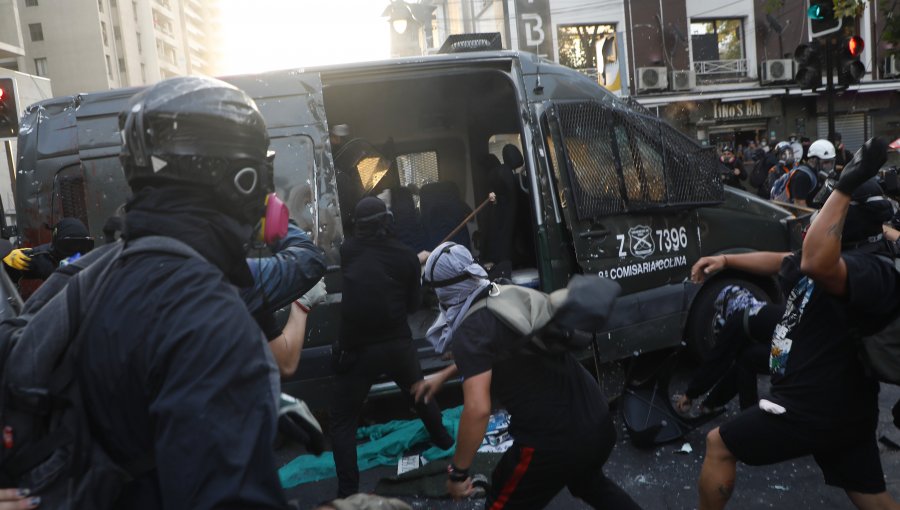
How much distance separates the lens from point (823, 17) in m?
7.66

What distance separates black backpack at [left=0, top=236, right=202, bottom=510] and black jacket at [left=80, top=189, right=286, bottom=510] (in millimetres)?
29

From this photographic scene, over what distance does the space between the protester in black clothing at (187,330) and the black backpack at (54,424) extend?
0.09 feet

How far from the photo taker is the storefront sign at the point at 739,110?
23125 millimetres

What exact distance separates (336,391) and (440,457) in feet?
2.99

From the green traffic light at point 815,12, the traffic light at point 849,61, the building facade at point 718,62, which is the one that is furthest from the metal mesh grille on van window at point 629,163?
the building facade at point 718,62

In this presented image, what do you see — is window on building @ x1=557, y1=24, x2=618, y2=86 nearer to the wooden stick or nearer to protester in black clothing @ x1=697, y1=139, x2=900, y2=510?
the wooden stick

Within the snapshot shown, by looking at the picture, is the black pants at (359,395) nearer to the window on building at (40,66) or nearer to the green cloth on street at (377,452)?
the green cloth on street at (377,452)

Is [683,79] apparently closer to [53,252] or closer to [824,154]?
[824,154]

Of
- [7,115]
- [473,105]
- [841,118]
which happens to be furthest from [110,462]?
[841,118]

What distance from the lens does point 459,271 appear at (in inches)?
125

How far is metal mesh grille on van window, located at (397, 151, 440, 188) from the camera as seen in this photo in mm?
8500

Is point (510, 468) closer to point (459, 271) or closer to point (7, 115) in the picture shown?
point (459, 271)

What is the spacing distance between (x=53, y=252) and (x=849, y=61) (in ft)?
28.9

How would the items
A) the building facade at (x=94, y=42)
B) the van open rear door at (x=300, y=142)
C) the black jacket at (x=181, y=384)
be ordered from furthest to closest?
the building facade at (x=94, y=42), the van open rear door at (x=300, y=142), the black jacket at (x=181, y=384)
